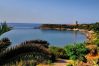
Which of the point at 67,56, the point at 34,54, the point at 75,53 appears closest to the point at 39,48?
the point at 34,54

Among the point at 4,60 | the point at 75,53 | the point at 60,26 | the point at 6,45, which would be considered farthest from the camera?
the point at 60,26

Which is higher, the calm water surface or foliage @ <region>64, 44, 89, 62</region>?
foliage @ <region>64, 44, 89, 62</region>

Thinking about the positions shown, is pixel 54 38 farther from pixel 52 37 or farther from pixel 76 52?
pixel 76 52

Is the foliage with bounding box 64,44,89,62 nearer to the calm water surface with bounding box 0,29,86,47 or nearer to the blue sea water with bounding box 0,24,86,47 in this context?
the blue sea water with bounding box 0,24,86,47

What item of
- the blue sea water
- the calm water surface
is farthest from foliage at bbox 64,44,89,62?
the calm water surface

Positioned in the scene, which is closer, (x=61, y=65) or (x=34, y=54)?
(x=34, y=54)

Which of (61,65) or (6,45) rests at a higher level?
(6,45)

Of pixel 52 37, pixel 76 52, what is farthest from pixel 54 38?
pixel 76 52

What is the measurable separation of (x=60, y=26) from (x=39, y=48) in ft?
357

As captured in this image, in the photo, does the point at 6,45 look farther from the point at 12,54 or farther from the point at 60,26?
the point at 60,26

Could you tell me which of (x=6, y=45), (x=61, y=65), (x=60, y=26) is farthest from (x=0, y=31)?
(x=60, y=26)

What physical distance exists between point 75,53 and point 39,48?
339 inches

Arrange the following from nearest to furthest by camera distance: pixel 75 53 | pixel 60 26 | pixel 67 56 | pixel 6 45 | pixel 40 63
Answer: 1. pixel 6 45
2. pixel 40 63
3. pixel 75 53
4. pixel 67 56
5. pixel 60 26

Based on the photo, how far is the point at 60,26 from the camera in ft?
391
